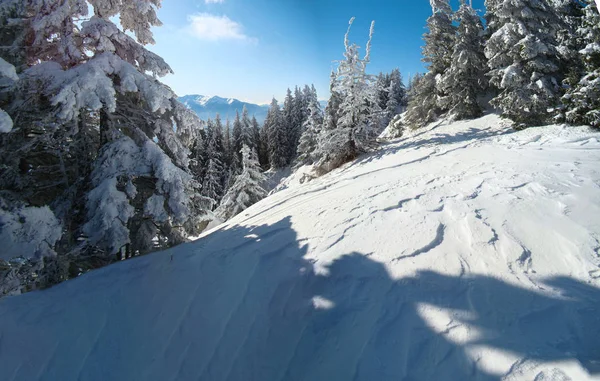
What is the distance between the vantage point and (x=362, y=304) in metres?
3.79

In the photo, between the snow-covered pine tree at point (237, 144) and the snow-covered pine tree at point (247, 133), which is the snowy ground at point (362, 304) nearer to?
the snow-covered pine tree at point (237, 144)

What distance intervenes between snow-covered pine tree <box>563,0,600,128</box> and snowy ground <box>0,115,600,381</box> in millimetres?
6807

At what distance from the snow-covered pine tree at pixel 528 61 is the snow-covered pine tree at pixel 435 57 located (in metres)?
6.15

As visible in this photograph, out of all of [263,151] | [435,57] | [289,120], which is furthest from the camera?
[263,151]

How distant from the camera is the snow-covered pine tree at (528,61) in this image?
523 inches

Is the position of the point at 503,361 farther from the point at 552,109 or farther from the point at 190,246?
the point at 552,109

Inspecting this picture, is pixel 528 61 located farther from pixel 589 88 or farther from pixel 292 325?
pixel 292 325

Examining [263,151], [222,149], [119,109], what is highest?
[222,149]

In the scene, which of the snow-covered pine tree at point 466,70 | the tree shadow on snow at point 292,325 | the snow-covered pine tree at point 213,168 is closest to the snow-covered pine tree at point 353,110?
the snow-covered pine tree at point 466,70

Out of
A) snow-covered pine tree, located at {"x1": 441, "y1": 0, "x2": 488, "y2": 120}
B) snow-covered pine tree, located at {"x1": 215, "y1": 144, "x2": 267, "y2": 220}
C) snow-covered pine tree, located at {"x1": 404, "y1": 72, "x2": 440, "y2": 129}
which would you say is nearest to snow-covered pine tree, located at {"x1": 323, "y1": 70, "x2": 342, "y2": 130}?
snow-covered pine tree, located at {"x1": 404, "y1": 72, "x2": 440, "y2": 129}

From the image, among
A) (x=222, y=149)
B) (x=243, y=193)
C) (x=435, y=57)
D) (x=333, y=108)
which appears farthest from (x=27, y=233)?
(x=222, y=149)

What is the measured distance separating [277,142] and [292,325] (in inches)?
1838

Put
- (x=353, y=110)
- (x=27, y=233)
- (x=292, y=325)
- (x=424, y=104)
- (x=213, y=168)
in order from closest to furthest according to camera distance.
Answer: (x=292, y=325), (x=27, y=233), (x=353, y=110), (x=424, y=104), (x=213, y=168)

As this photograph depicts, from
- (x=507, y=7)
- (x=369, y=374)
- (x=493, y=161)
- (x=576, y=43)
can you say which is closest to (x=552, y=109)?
(x=576, y=43)
